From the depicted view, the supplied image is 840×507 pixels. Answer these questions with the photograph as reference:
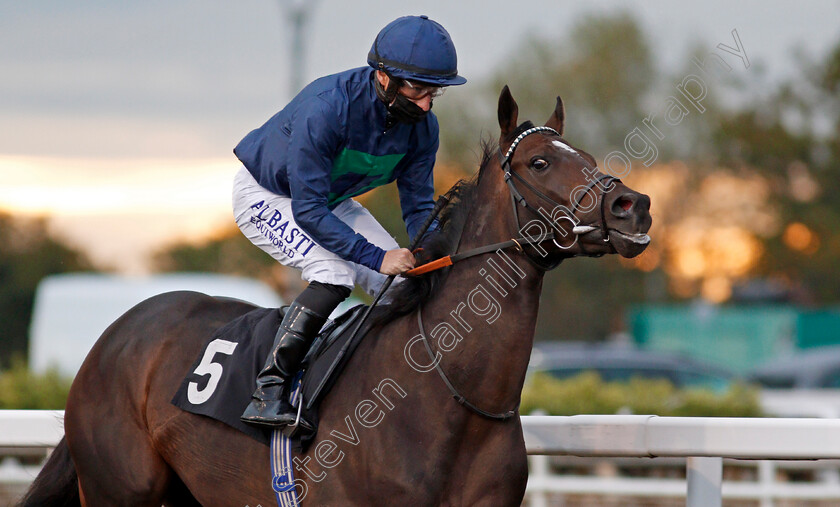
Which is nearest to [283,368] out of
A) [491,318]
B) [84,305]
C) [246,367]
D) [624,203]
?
[246,367]

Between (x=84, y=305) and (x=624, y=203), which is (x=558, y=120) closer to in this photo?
(x=624, y=203)

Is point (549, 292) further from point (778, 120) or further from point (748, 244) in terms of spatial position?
point (778, 120)

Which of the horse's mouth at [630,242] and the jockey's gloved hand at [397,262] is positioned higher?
the horse's mouth at [630,242]

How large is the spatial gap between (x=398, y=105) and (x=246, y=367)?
3.77 ft

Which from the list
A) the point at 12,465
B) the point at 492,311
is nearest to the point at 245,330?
the point at 492,311

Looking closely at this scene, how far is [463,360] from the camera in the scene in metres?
3.45

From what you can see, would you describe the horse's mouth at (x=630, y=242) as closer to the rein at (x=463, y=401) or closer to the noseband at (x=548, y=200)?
the noseband at (x=548, y=200)

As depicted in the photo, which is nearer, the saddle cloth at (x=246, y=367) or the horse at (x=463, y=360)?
the horse at (x=463, y=360)

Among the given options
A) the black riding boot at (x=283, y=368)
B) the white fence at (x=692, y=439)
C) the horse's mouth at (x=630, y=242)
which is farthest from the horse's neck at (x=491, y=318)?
the white fence at (x=692, y=439)

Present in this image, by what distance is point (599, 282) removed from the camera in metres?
40.2

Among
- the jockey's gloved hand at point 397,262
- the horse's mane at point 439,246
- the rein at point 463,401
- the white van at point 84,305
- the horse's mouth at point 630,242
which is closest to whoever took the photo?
the horse's mouth at point 630,242

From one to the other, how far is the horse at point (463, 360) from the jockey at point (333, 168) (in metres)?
0.19

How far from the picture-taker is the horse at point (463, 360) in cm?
333

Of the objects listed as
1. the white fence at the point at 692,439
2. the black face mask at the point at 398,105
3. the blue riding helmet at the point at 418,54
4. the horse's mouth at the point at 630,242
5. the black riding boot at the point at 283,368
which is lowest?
the white fence at the point at 692,439
